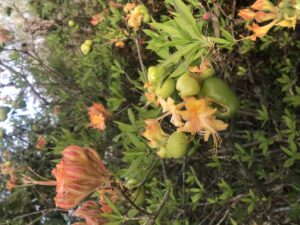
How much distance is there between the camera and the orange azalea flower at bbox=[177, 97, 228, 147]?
987 mm

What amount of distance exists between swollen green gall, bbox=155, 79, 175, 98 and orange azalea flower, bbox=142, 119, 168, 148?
12cm

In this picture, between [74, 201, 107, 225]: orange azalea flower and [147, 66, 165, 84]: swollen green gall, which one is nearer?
[147, 66, 165, 84]: swollen green gall

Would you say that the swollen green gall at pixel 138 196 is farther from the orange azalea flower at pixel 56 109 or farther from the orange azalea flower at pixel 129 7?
the orange azalea flower at pixel 56 109

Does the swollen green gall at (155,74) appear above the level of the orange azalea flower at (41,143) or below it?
above

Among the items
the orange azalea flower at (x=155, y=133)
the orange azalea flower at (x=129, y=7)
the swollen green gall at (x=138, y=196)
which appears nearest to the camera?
the orange azalea flower at (x=155, y=133)

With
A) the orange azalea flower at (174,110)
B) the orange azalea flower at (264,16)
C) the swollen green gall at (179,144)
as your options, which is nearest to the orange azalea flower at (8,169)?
the swollen green gall at (179,144)

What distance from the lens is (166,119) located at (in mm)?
1631

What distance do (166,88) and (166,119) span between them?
1.57 ft

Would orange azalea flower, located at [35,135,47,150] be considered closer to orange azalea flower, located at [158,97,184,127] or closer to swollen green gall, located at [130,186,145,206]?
swollen green gall, located at [130,186,145,206]

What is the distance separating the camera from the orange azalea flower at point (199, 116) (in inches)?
38.9

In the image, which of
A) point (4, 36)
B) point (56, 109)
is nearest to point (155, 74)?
point (4, 36)

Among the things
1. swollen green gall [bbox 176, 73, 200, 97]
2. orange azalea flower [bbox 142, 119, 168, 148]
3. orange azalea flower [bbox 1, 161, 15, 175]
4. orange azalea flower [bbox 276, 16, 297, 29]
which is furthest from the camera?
orange azalea flower [bbox 1, 161, 15, 175]

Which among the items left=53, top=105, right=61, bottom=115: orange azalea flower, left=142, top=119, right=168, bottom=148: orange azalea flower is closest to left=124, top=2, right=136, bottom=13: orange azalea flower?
left=142, top=119, right=168, bottom=148: orange azalea flower

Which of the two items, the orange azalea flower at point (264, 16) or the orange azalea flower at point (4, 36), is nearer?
the orange azalea flower at point (264, 16)
